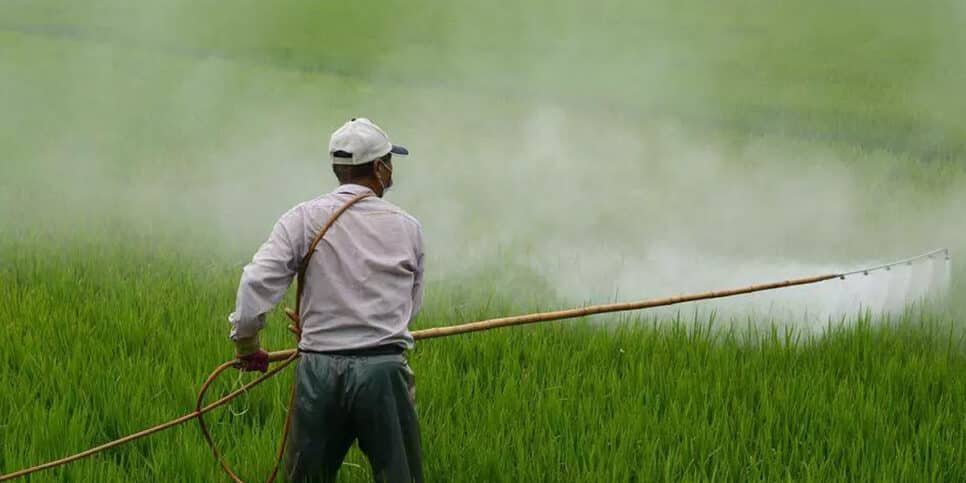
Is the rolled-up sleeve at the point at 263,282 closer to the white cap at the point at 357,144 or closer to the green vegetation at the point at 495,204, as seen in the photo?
the white cap at the point at 357,144

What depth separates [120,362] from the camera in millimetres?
3871

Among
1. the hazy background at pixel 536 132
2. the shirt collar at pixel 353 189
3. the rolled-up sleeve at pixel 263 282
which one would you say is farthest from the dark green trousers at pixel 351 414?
the hazy background at pixel 536 132

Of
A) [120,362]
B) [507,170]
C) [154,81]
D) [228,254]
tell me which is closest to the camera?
[120,362]

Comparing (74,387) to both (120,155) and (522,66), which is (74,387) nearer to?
(120,155)

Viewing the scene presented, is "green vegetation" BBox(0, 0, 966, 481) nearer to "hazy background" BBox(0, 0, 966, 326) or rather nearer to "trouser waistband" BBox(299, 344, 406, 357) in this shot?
"hazy background" BBox(0, 0, 966, 326)

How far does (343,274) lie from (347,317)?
101 millimetres

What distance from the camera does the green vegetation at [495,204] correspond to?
10.9ft

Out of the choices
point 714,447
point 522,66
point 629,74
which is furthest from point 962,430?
point 522,66

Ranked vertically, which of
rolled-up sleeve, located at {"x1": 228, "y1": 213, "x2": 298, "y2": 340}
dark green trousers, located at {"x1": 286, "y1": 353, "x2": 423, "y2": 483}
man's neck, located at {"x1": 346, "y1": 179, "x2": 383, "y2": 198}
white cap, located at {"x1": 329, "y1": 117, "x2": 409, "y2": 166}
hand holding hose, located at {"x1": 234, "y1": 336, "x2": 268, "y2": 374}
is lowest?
dark green trousers, located at {"x1": 286, "y1": 353, "x2": 423, "y2": 483}

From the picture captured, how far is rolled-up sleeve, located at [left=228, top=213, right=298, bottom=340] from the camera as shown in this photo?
2506 mm

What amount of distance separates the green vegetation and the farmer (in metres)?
0.50

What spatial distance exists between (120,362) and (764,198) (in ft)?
16.5

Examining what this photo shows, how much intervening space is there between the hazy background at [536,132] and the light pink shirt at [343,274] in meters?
2.81

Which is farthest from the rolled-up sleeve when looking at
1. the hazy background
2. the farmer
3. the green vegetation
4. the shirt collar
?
the hazy background
